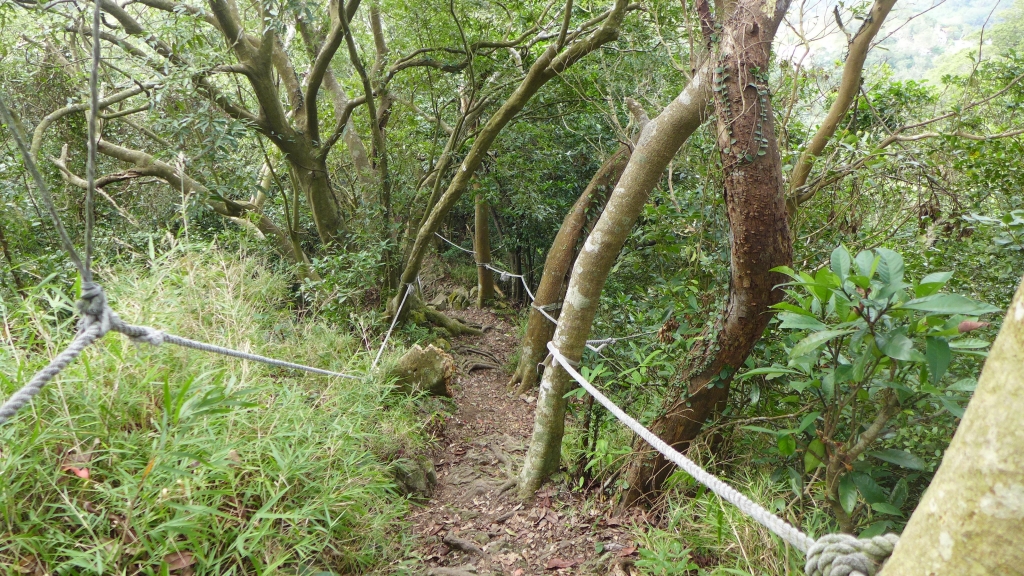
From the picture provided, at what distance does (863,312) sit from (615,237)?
167 centimetres

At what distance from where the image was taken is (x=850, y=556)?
3.13ft

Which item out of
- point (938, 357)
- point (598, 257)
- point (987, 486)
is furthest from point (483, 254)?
point (987, 486)

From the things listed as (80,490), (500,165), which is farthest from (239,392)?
(500,165)

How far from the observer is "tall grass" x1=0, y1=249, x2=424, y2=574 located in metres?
1.55

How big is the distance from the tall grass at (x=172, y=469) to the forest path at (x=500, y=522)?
0.33 m

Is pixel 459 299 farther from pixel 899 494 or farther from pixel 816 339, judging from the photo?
pixel 816 339

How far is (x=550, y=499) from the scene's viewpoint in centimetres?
315

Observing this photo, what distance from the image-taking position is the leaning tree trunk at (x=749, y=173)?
2.19 m

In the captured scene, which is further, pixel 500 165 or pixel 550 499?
pixel 500 165

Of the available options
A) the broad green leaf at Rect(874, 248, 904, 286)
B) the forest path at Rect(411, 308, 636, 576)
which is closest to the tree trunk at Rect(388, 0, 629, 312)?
the forest path at Rect(411, 308, 636, 576)

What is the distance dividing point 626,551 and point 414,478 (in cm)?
148

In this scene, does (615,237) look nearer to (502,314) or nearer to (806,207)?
(806,207)

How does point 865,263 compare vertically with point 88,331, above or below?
above

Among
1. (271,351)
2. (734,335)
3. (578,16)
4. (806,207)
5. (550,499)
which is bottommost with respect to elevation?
(550,499)
